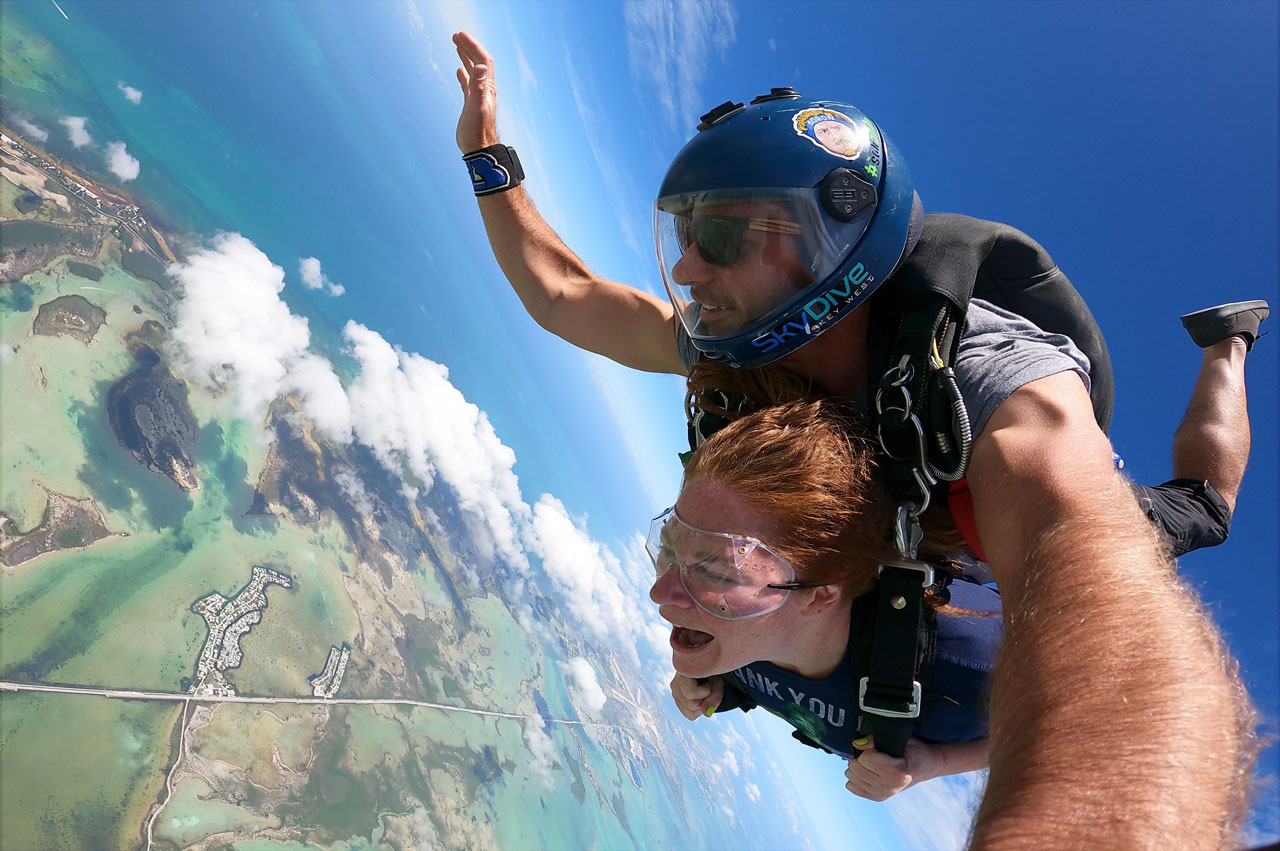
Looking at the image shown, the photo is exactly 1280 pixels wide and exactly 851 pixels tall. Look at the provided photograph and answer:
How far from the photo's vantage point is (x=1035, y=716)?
2.56ft

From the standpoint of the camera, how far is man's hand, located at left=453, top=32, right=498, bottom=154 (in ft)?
8.44

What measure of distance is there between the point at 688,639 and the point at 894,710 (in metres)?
0.52

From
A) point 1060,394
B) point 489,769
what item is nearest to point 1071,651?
point 1060,394

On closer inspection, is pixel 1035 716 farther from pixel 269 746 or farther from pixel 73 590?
pixel 269 746

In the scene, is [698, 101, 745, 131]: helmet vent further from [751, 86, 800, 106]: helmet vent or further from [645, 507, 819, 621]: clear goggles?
[645, 507, 819, 621]: clear goggles

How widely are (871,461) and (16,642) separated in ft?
75.5

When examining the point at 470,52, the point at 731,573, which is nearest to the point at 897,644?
the point at 731,573

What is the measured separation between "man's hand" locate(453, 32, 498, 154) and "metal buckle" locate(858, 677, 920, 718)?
234 centimetres

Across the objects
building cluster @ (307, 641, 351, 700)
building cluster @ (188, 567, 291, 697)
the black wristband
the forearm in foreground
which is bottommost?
building cluster @ (307, 641, 351, 700)

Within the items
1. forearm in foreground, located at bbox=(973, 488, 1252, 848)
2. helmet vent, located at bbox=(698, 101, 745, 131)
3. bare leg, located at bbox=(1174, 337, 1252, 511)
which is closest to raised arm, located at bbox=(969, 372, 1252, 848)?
forearm in foreground, located at bbox=(973, 488, 1252, 848)

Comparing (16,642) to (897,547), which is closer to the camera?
(897,547)

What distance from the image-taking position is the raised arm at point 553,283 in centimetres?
234

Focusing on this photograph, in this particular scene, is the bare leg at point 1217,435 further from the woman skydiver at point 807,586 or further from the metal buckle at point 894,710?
the metal buckle at point 894,710

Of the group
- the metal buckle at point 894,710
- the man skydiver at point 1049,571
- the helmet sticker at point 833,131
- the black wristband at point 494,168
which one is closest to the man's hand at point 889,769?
the metal buckle at point 894,710
